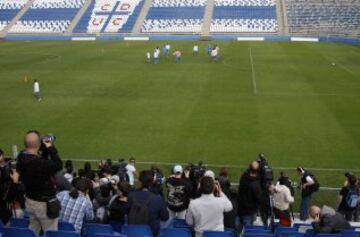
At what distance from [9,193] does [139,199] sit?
103 inches

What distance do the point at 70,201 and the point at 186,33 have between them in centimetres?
5910

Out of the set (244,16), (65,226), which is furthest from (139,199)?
(244,16)

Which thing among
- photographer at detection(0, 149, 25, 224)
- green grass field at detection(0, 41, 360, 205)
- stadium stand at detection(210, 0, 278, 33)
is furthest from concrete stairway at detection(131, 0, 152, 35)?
photographer at detection(0, 149, 25, 224)

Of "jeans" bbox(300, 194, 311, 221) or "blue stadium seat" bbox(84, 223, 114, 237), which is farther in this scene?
"jeans" bbox(300, 194, 311, 221)

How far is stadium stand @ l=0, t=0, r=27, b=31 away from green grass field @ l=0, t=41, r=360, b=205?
107 ft

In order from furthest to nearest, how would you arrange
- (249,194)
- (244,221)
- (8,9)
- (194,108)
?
(8,9), (194,108), (244,221), (249,194)

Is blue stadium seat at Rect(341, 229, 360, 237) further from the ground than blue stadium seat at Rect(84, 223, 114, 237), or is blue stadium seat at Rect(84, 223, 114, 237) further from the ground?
blue stadium seat at Rect(84, 223, 114, 237)

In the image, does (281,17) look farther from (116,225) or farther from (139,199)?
(139,199)

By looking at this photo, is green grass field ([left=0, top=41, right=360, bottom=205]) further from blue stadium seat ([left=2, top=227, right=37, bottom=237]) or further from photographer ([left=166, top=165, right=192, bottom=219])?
blue stadium seat ([left=2, top=227, right=37, bottom=237])

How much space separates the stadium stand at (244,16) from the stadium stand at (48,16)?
2282 cm

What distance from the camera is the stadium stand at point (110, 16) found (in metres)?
68.2

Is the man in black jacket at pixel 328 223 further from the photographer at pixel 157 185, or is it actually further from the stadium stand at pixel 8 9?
the stadium stand at pixel 8 9

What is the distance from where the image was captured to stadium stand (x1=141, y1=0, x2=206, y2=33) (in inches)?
2625

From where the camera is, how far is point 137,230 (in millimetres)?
7367
